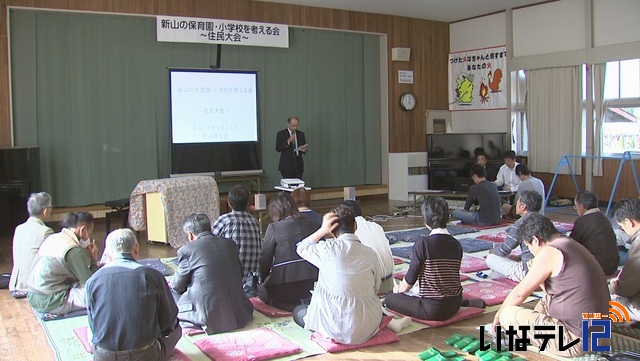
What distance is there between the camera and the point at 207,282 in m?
3.94

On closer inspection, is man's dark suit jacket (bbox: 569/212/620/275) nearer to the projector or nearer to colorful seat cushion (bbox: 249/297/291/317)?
colorful seat cushion (bbox: 249/297/291/317)

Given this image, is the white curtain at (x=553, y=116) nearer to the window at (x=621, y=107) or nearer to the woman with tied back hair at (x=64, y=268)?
the window at (x=621, y=107)

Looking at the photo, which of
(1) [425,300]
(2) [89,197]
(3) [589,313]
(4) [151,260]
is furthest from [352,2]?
(3) [589,313]

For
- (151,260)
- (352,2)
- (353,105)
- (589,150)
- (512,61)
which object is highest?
(352,2)

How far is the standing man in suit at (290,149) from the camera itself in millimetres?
9617

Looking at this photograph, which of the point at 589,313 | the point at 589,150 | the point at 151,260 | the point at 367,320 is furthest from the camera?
the point at 589,150

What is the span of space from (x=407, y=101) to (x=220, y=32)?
12.3 ft

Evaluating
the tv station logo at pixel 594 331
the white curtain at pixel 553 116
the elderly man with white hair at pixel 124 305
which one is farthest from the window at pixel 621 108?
the elderly man with white hair at pixel 124 305

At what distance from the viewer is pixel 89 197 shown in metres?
8.88

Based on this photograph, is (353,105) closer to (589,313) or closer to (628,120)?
(628,120)

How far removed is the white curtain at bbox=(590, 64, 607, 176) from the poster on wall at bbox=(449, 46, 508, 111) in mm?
1694

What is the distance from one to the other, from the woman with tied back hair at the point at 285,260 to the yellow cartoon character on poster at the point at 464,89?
8.00m

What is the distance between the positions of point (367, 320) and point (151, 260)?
320 centimetres

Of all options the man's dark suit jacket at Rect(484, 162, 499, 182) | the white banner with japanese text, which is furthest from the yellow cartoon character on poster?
the white banner with japanese text
